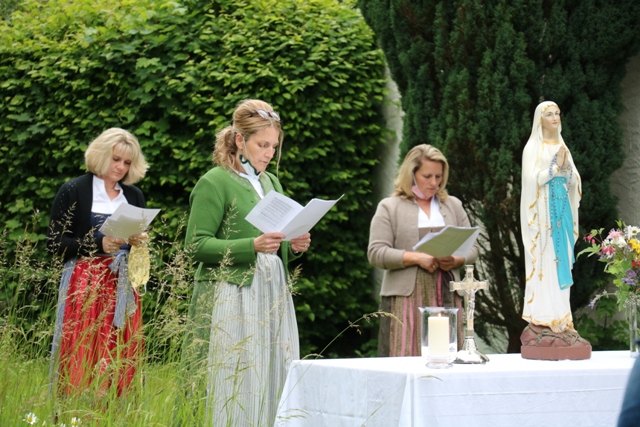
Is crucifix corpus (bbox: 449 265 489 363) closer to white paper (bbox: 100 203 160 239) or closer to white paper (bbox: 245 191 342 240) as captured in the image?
white paper (bbox: 245 191 342 240)

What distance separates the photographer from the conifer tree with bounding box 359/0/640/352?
574 cm

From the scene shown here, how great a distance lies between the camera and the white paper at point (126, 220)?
462 cm

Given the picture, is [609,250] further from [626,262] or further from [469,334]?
[469,334]

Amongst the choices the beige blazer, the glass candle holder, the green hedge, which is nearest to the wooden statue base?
the glass candle holder

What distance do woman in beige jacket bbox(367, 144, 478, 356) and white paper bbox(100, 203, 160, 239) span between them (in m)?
1.34

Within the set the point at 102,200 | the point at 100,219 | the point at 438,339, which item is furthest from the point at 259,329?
the point at 102,200

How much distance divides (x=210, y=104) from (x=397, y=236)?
269 cm

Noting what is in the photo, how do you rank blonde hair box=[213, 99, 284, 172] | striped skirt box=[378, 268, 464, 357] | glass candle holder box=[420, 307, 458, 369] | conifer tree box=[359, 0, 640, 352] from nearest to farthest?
glass candle holder box=[420, 307, 458, 369], blonde hair box=[213, 99, 284, 172], striped skirt box=[378, 268, 464, 357], conifer tree box=[359, 0, 640, 352]

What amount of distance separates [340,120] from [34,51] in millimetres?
2681

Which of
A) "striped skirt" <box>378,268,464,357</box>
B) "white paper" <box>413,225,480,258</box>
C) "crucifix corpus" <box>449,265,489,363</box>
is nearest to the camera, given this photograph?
"crucifix corpus" <box>449,265,489,363</box>

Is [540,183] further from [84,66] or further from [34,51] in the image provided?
[34,51]

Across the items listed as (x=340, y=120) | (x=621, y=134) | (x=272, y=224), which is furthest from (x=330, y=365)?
(x=340, y=120)

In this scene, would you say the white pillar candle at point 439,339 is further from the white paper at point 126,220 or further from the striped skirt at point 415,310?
the white paper at point 126,220

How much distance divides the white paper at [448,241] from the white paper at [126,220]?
4.52 feet
